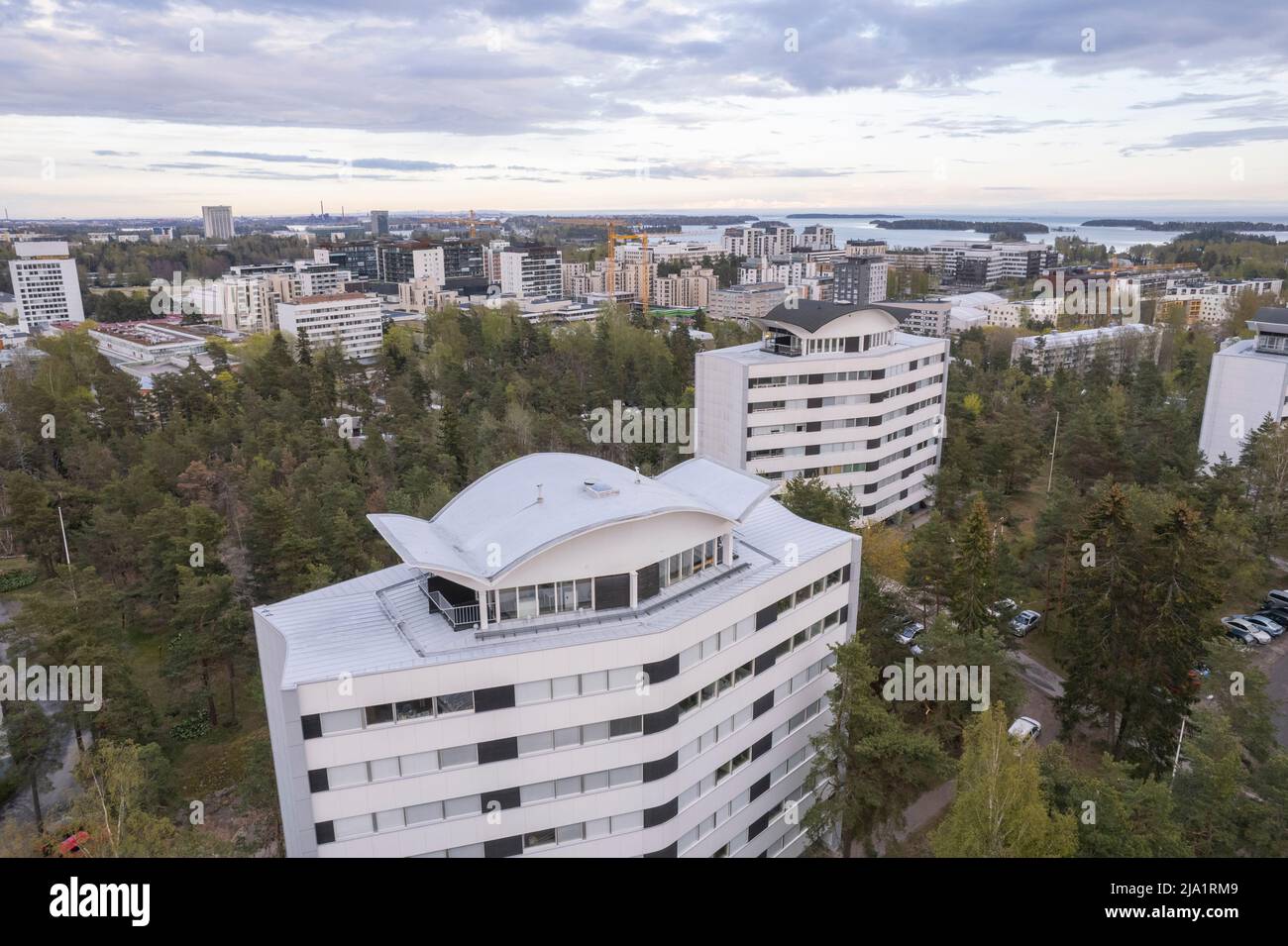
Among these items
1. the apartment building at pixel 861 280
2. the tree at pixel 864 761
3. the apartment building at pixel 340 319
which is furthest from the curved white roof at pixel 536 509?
the apartment building at pixel 861 280

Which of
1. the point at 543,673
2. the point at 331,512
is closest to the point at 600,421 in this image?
the point at 331,512

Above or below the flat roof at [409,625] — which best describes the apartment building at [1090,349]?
above

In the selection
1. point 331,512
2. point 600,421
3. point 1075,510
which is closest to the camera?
point 1075,510

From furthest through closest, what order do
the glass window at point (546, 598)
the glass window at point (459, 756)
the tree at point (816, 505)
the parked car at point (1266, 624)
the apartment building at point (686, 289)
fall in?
the apartment building at point (686, 289) → the parked car at point (1266, 624) → the tree at point (816, 505) → the glass window at point (546, 598) → the glass window at point (459, 756)

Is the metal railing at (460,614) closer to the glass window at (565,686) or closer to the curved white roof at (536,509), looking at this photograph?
the curved white roof at (536,509)
